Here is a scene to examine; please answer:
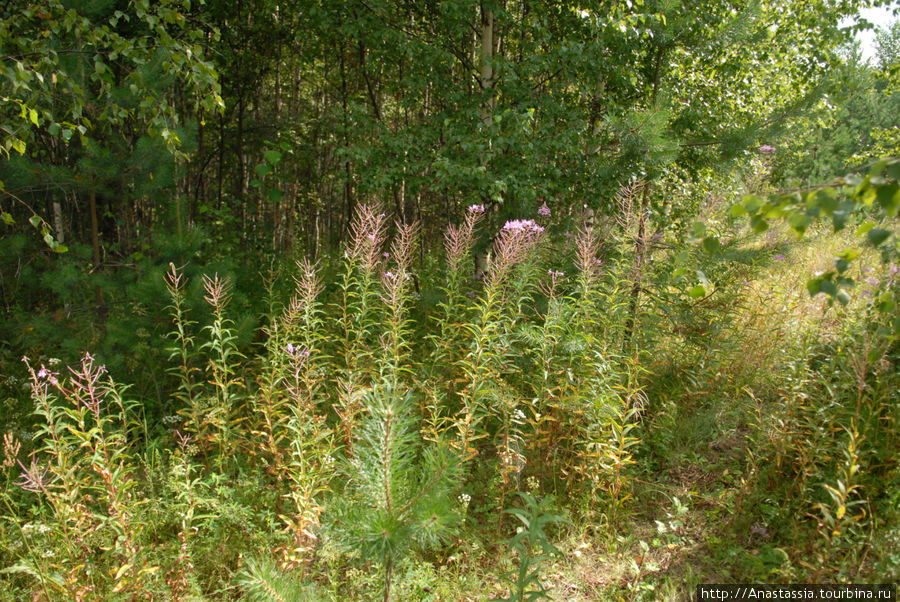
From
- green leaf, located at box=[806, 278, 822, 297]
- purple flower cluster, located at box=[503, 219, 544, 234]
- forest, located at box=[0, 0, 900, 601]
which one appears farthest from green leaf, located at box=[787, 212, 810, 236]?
Result: purple flower cluster, located at box=[503, 219, 544, 234]

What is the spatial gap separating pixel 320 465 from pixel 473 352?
40.3 inches

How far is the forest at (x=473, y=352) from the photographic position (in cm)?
240

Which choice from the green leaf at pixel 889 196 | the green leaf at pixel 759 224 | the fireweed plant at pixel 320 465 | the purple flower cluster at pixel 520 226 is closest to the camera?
the green leaf at pixel 889 196

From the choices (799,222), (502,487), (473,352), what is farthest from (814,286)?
(502,487)

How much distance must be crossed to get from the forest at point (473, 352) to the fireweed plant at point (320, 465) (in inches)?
1.1

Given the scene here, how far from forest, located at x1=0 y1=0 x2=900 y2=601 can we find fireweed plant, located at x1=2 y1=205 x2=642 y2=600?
27 mm

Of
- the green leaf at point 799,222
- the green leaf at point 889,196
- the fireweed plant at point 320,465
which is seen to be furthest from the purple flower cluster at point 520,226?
the green leaf at point 889,196

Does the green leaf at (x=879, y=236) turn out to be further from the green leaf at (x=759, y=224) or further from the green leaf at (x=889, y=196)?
the green leaf at (x=759, y=224)

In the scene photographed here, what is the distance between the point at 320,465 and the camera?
270 cm

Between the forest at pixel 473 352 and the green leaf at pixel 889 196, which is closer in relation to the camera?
the green leaf at pixel 889 196

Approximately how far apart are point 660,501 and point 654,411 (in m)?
0.88

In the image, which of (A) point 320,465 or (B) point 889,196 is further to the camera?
(A) point 320,465

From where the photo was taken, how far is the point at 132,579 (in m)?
2.41

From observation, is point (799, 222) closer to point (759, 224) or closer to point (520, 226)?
point (759, 224)
